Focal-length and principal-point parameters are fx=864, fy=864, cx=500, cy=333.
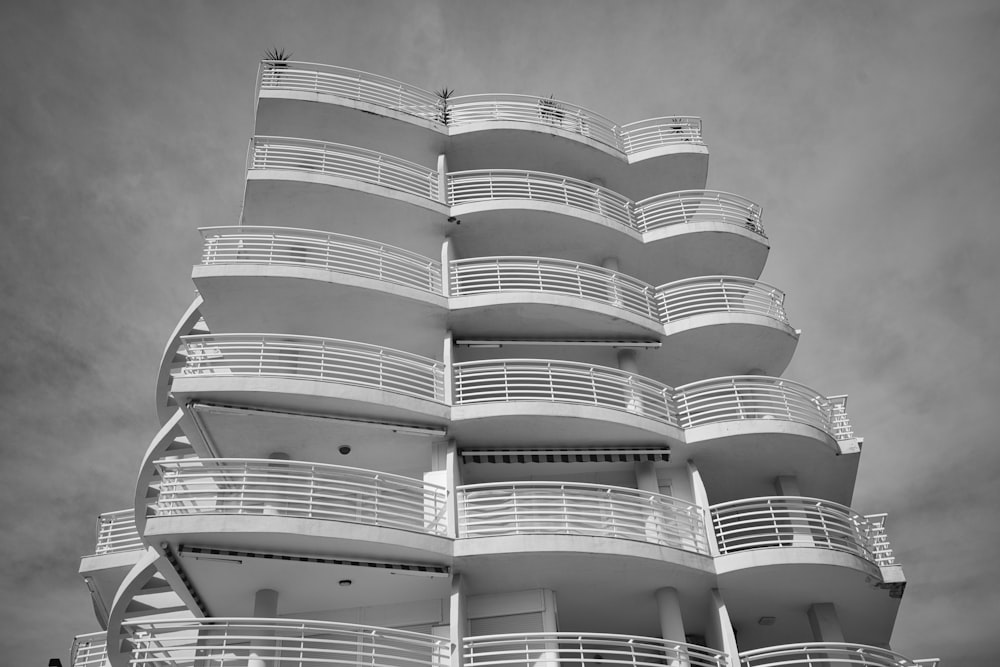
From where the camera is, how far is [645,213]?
2708cm

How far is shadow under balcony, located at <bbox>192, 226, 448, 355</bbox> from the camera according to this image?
20109 millimetres

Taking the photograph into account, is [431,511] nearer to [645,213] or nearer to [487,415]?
[487,415]

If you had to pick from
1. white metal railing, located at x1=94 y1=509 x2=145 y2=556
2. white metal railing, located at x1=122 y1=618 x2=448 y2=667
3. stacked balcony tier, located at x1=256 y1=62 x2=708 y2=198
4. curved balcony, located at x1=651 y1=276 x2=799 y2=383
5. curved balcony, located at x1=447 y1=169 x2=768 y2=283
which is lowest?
white metal railing, located at x1=122 y1=618 x2=448 y2=667

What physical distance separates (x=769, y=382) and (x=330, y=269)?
11.8 meters

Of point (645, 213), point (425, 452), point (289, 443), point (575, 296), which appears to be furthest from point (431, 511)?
point (645, 213)

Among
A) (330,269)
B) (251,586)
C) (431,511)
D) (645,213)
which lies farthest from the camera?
(645,213)

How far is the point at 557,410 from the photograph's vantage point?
19109 millimetres

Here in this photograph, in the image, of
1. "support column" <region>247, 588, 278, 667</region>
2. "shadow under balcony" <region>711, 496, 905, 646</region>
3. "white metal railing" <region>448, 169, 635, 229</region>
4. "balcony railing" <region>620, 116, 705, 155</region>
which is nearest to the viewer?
"support column" <region>247, 588, 278, 667</region>

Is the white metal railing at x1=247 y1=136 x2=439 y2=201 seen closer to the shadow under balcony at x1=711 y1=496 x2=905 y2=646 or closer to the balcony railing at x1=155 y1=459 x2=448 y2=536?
the balcony railing at x1=155 y1=459 x2=448 y2=536

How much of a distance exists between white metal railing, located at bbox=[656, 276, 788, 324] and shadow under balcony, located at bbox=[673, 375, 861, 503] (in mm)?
2300

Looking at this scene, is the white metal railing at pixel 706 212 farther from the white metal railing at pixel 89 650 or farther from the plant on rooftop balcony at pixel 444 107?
the white metal railing at pixel 89 650

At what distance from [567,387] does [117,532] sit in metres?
12.8

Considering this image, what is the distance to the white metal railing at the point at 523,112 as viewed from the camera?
2672 centimetres

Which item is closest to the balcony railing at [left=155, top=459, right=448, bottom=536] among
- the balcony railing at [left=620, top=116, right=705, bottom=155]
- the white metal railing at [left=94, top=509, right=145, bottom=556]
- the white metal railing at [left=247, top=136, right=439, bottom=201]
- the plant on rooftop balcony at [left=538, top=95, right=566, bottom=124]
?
the white metal railing at [left=94, top=509, right=145, bottom=556]
